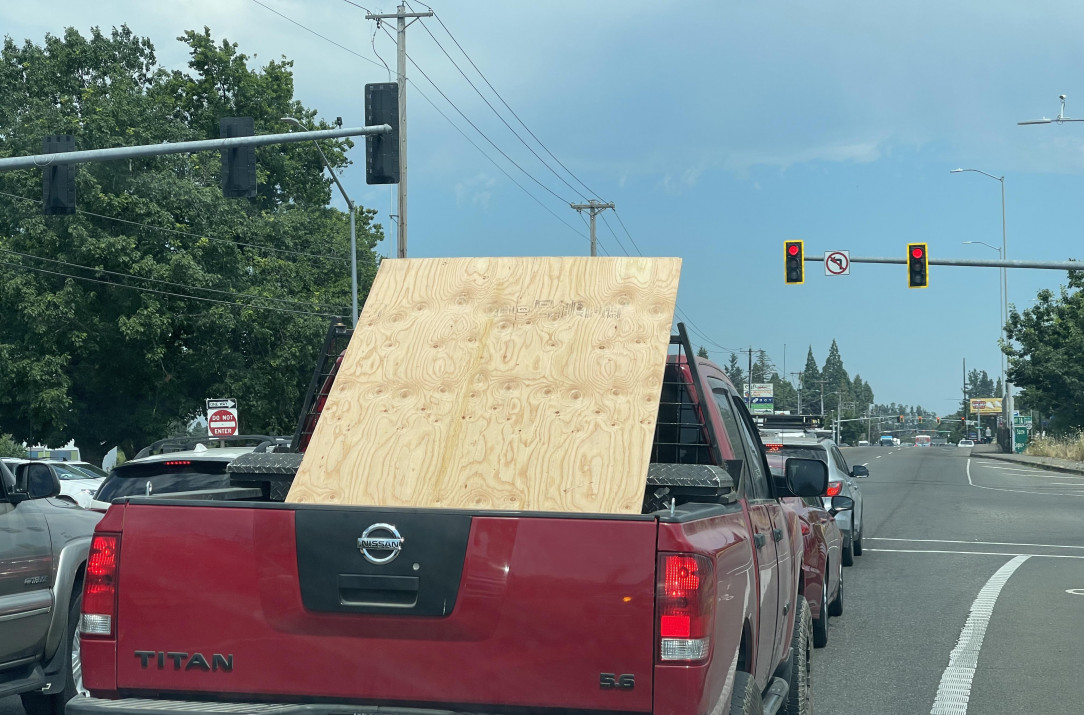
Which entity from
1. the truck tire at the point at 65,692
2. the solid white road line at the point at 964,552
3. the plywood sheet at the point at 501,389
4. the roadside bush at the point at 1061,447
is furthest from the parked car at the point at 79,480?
the roadside bush at the point at 1061,447

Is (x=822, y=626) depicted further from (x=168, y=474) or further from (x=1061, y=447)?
(x=1061, y=447)

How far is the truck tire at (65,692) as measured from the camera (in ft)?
22.9

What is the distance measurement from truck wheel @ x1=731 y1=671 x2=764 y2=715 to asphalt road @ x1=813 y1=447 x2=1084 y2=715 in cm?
335

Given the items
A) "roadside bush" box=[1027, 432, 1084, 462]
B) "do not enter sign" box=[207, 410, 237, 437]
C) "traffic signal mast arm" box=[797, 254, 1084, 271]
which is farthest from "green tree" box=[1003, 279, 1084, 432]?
"do not enter sign" box=[207, 410, 237, 437]

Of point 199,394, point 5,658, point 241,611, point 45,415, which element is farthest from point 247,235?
point 241,611

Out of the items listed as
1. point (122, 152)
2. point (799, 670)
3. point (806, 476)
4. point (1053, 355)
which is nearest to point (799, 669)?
point (799, 670)

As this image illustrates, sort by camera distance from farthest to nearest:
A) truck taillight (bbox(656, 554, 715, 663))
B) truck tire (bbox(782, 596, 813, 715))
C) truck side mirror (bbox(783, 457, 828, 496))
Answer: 1. truck side mirror (bbox(783, 457, 828, 496))
2. truck tire (bbox(782, 596, 813, 715))
3. truck taillight (bbox(656, 554, 715, 663))

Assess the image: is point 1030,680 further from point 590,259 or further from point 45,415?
point 45,415

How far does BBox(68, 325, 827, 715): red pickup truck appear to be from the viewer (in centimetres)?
357

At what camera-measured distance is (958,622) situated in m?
10.6

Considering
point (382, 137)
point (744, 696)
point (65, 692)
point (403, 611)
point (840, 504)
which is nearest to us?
point (403, 611)

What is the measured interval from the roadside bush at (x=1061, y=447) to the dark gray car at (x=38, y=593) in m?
52.2

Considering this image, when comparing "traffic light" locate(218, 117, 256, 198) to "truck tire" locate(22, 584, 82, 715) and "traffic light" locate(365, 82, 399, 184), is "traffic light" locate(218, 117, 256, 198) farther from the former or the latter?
"truck tire" locate(22, 584, 82, 715)

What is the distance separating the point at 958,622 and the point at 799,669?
526 cm
